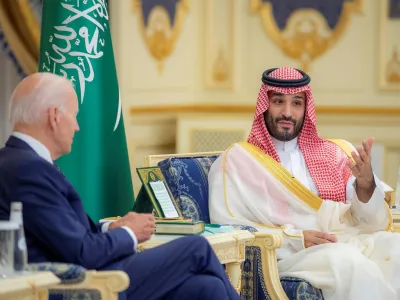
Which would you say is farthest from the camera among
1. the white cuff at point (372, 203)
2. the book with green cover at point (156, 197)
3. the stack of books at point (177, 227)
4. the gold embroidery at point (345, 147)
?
the gold embroidery at point (345, 147)

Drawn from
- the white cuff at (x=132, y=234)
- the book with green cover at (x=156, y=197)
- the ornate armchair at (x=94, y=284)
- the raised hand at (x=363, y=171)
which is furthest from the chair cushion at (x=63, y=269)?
the raised hand at (x=363, y=171)

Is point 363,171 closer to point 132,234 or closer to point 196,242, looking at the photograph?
point 196,242

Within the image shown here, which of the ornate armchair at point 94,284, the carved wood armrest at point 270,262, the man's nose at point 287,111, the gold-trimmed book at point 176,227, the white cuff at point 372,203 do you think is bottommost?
the carved wood armrest at point 270,262

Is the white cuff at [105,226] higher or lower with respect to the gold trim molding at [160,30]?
lower

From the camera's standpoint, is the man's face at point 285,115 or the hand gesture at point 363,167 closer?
the hand gesture at point 363,167

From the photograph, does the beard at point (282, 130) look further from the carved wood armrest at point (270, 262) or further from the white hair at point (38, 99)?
the white hair at point (38, 99)

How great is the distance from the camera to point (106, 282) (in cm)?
294

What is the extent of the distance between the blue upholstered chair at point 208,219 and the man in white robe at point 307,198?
0.05m

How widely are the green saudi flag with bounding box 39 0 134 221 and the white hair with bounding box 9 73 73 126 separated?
178 centimetres

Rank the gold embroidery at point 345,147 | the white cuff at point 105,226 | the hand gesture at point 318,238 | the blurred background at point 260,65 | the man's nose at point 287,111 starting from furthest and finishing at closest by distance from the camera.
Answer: the blurred background at point 260,65, the gold embroidery at point 345,147, the man's nose at point 287,111, the hand gesture at point 318,238, the white cuff at point 105,226

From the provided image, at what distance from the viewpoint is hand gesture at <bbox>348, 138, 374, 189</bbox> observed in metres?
4.38

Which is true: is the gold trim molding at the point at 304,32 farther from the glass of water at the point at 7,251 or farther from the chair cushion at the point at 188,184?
the glass of water at the point at 7,251

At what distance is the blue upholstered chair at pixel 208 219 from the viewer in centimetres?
411

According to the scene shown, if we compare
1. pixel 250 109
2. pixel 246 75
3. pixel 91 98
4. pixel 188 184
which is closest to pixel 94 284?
pixel 188 184
